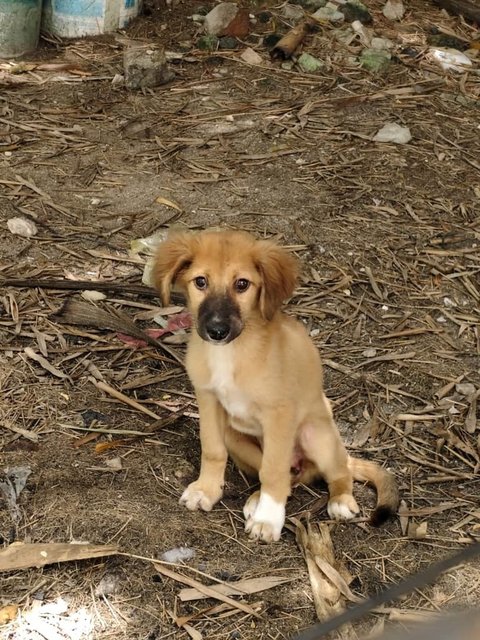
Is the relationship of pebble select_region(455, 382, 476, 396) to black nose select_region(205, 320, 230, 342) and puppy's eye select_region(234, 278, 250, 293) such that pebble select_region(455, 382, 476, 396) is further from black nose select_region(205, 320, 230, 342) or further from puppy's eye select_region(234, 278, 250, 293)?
black nose select_region(205, 320, 230, 342)

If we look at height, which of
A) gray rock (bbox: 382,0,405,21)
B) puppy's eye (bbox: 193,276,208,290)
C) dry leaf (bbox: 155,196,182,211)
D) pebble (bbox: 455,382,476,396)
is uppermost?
puppy's eye (bbox: 193,276,208,290)

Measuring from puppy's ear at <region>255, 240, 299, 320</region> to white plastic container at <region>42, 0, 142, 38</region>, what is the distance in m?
5.32

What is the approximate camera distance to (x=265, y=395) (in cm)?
340

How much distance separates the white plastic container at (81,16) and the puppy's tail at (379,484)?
5.55 m

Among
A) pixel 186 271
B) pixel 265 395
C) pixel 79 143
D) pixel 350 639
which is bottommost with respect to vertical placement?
pixel 79 143

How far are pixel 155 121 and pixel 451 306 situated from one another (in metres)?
2.93

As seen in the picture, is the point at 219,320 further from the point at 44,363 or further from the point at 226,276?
the point at 44,363

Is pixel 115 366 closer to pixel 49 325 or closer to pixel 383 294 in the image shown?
pixel 49 325

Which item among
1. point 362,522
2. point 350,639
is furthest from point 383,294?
point 350,639

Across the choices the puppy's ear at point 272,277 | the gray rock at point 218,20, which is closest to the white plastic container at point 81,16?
the gray rock at point 218,20

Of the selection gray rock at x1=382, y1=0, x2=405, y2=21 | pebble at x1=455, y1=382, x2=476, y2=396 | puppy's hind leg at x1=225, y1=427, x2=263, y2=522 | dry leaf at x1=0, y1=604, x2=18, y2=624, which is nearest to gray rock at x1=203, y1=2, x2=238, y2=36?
gray rock at x1=382, y1=0, x2=405, y2=21

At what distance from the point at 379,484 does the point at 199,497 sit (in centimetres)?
78

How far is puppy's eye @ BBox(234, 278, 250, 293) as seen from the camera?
10.9 ft

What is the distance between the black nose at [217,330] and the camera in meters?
3.20
